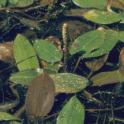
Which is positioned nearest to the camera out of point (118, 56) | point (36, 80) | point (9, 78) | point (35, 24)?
point (36, 80)

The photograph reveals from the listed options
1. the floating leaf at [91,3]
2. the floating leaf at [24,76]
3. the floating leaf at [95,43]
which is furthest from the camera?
the floating leaf at [91,3]

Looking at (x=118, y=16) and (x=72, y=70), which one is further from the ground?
(x=118, y=16)

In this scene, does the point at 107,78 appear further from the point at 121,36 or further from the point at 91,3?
the point at 91,3

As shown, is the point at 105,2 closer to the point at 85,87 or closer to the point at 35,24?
the point at 35,24

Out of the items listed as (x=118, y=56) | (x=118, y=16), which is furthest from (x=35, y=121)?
(x=118, y=16)

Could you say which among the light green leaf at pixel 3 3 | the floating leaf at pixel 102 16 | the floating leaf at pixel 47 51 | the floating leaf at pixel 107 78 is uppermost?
the light green leaf at pixel 3 3

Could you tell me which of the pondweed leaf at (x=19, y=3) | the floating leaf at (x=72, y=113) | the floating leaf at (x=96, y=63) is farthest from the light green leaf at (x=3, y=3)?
the floating leaf at (x=72, y=113)

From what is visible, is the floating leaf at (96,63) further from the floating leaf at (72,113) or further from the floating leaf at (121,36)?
the floating leaf at (72,113)
